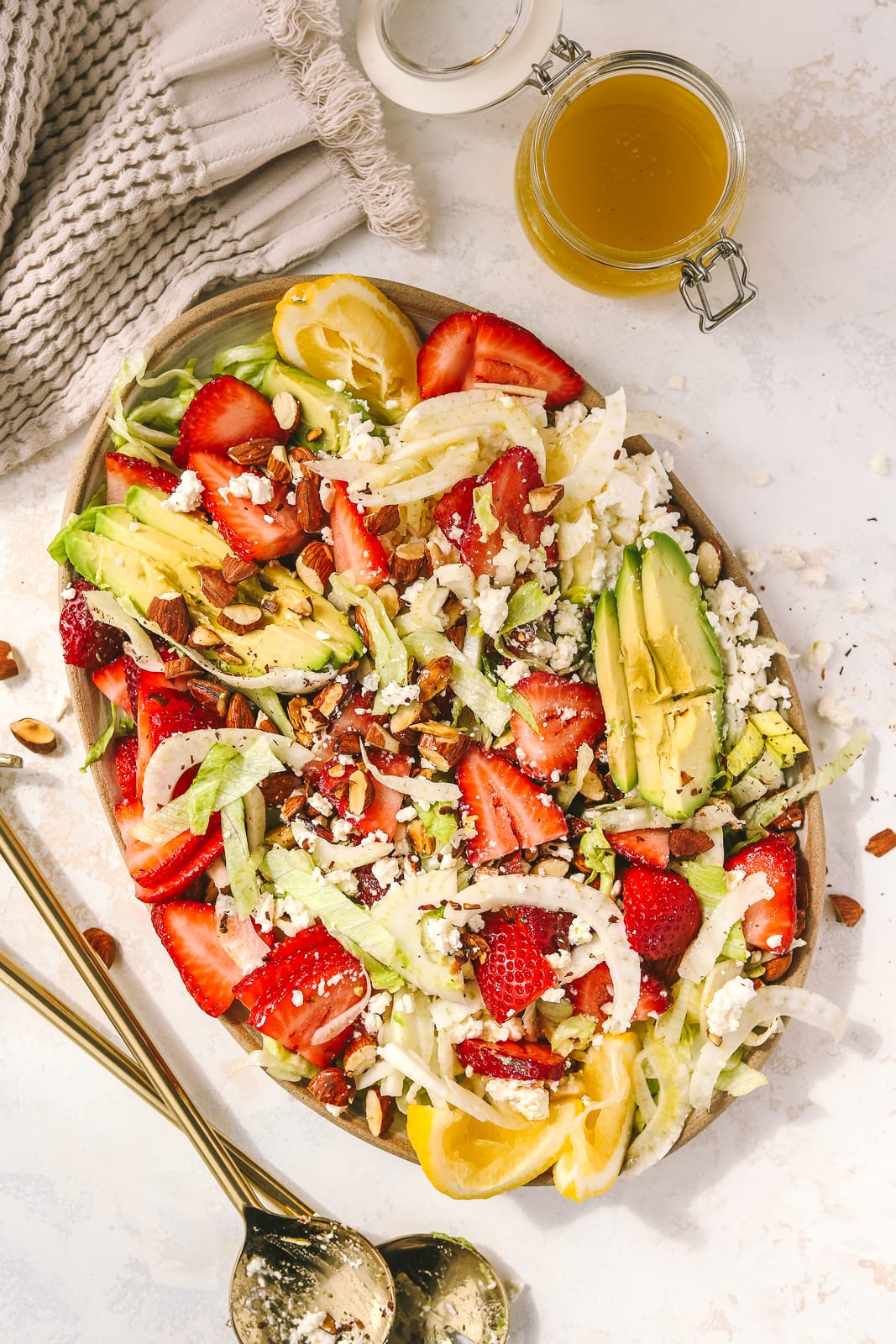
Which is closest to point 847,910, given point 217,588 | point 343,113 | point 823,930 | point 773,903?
point 823,930

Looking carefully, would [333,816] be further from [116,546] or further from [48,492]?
[48,492]

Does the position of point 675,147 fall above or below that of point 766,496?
above

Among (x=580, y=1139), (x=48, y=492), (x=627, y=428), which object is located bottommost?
(x=580, y=1139)

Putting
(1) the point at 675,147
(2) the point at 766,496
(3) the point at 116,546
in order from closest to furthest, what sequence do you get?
(3) the point at 116,546
(1) the point at 675,147
(2) the point at 766,496

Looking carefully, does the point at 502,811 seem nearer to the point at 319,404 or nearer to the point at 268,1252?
the point at 319,404

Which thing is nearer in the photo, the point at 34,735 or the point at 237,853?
the point at 237,853

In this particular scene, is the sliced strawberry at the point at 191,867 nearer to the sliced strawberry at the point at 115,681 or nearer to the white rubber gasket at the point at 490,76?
the sliced strawberry at the point at 115,681

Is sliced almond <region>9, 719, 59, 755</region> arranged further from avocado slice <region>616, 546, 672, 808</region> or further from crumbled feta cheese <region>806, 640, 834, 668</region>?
crumbled feta cheese <region>806, 640, 834, 668</region>

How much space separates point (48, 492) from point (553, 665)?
3.21 ft

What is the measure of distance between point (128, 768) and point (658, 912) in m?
0.87

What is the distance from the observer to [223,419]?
1569mm

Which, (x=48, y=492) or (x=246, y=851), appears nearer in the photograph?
(x=246, y=851)

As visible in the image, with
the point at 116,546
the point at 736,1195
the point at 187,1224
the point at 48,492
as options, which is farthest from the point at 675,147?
the point at 187,1224

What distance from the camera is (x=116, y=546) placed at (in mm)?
1522
